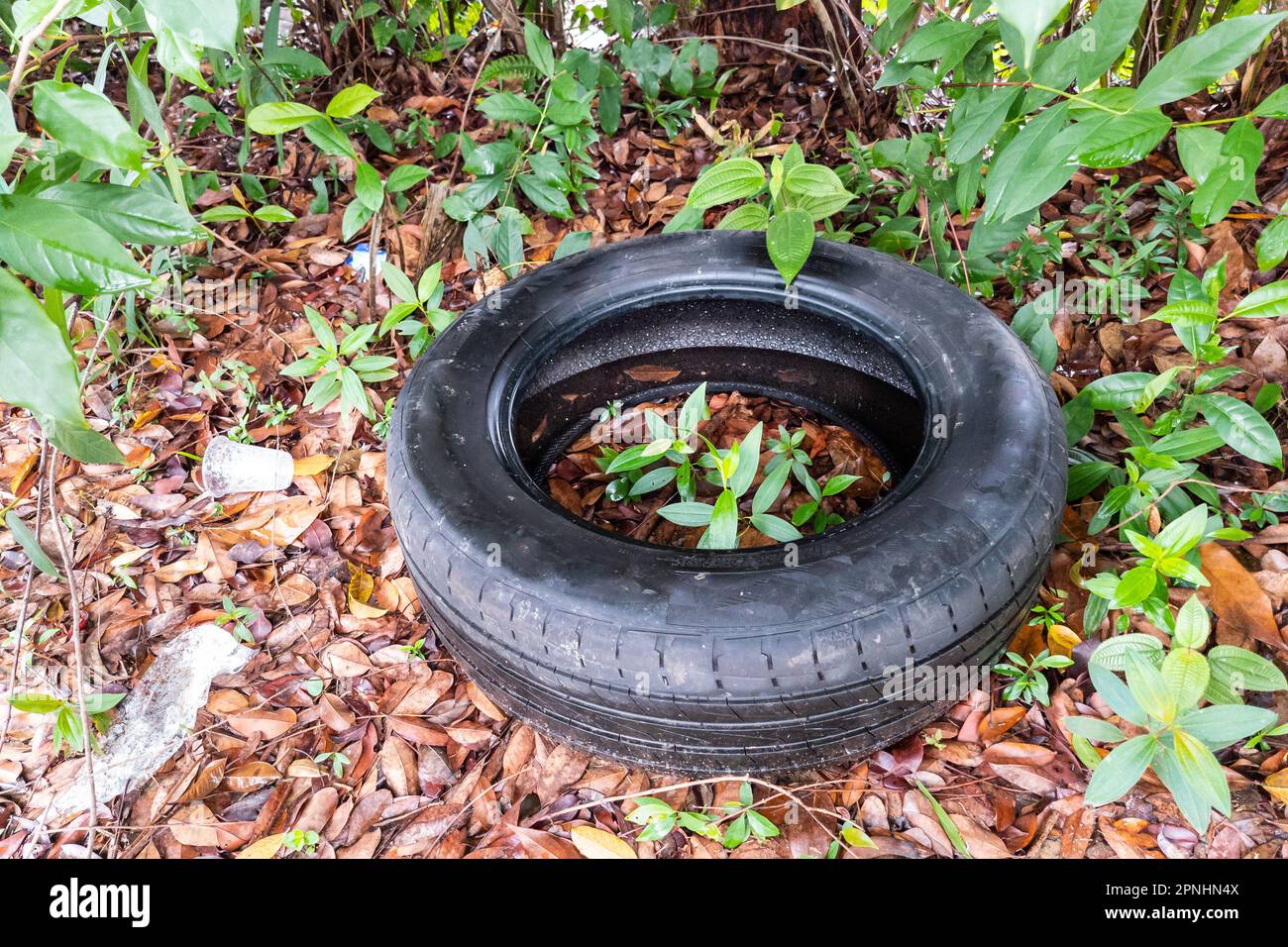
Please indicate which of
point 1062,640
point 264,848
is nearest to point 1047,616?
point 1062,640

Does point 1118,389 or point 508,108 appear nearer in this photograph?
point 1118,389

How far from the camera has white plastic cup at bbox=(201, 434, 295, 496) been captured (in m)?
2.46

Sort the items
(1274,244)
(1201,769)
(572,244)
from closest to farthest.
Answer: (1201,769)
(1274,244)
(572,244)

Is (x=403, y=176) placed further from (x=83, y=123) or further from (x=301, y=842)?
(x=301, y=842)

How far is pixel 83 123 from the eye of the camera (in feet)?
3.75

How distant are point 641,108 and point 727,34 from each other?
0.47 metres

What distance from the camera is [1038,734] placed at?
5.94ft

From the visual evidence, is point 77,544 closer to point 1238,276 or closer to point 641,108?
point 641,108

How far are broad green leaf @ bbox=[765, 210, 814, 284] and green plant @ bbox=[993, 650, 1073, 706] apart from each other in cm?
94

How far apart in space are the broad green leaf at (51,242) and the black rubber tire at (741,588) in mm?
772

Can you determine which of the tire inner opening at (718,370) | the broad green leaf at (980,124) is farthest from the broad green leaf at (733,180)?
the broad green leaf at (980,124)

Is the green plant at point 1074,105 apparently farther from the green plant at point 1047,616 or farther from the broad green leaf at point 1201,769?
the broad green leaf at point 1201,769

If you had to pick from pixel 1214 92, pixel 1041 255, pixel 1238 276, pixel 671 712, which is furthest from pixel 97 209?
pixel 1214 92

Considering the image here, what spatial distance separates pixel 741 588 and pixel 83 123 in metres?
1.14
